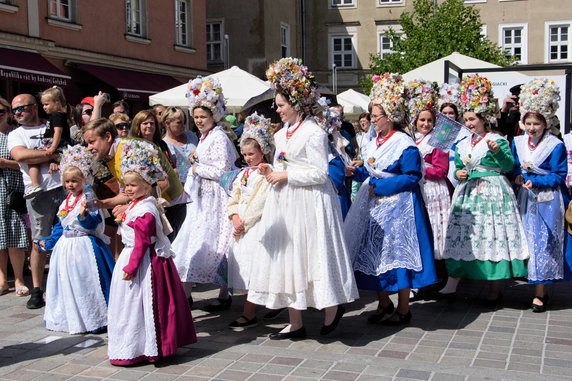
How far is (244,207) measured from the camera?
19.8 feet

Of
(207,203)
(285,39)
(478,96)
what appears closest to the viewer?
(207,203)

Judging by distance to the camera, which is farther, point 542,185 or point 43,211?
point 43,211

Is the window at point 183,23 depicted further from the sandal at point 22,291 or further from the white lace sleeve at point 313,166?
the white lace sleeve at point 313,166

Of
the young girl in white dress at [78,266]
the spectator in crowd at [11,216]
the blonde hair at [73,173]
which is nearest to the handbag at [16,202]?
the spectator in crowd at [11,216]

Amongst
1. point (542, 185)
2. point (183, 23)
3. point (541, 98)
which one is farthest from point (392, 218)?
point (183, 23)

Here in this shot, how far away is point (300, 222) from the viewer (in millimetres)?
5457

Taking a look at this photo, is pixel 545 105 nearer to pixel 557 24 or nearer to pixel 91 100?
pixel 91 100

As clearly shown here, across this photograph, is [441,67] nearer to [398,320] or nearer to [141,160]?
[398,320]

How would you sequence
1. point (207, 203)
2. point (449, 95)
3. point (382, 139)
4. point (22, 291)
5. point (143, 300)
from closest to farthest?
point (143, 300) < point (382, 139) < point (207, 203) < point (22, 291) < point (449, 95)

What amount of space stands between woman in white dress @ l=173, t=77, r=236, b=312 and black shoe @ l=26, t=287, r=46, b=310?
57.9 inches

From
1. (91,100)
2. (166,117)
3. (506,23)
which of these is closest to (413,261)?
(166,117)

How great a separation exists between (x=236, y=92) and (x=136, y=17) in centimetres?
985

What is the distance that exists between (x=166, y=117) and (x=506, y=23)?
31.2 metres

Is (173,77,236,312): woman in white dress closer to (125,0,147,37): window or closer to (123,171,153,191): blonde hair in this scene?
(123,171,153,191): blonde hair
